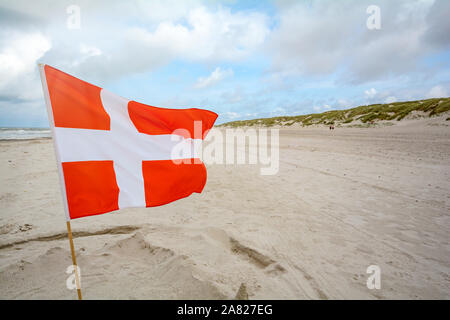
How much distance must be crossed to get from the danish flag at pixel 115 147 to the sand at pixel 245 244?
0.96m

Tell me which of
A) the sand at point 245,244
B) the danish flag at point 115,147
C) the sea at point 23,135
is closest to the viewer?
the danish flag at point 115,147

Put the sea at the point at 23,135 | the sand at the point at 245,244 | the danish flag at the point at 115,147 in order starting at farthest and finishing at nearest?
1. the sea at the point at 23,135
2. the sand at the point at 245,244
3. the danish flag at the point at 115,147

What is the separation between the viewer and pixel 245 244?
385 centimetres

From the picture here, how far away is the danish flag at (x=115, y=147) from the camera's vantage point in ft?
8.97

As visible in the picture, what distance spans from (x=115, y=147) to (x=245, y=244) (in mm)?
2475

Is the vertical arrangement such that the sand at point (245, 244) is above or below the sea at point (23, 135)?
below

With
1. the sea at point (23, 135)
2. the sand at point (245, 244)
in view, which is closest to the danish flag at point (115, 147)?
the sand at point (245, 244)

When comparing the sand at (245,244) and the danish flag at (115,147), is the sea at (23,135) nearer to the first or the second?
the sand at (245,244)

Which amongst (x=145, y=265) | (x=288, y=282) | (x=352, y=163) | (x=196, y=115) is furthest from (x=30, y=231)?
(x=352, y=163)

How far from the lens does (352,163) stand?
34.5 ft

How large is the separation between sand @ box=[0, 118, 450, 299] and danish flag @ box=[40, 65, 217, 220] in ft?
3.16

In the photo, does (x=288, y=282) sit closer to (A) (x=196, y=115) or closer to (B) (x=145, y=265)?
(B) (x=145, y=265)

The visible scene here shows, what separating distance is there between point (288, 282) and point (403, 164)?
955 centimetres
